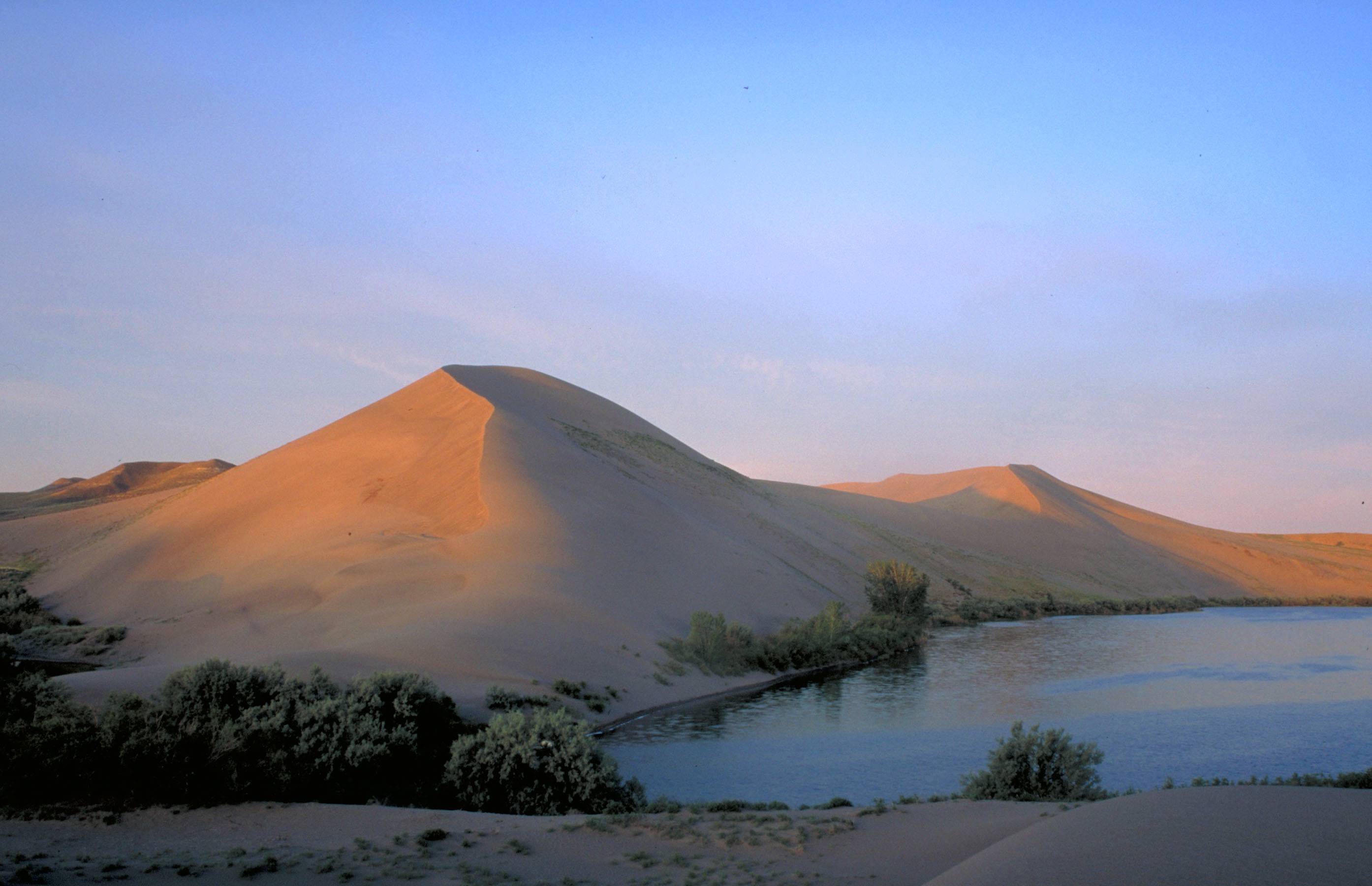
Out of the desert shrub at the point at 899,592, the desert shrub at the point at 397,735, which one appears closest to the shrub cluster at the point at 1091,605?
the desert shrub at the point at 899,592

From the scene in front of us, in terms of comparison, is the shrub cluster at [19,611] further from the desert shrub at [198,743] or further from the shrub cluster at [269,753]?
the desert shrub at [198,743]

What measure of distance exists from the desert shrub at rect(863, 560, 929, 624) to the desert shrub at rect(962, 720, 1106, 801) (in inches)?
937

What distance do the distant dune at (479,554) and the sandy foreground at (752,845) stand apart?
Answer: 23.0 feet

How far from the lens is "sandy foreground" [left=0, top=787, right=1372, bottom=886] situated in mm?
5770

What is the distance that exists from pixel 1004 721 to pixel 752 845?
11.9m

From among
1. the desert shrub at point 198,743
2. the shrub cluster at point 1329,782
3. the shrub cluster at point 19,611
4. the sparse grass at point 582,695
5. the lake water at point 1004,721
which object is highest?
the shrub cluster at point 19,611

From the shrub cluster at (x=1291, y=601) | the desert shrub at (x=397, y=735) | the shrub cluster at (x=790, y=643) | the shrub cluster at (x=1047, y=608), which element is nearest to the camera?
the desert shrub at (x=397, y=735)

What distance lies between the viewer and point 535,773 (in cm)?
1143

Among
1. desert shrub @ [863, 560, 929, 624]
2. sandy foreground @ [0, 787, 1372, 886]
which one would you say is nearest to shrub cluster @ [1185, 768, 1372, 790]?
sandy foreground @ [0, 787, 1372, 886]

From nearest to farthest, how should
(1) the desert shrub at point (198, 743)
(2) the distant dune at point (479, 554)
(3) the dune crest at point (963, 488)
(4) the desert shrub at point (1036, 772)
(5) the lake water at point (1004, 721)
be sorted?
1. (1) the desert shrub at point (198, 743)
2. (4) the desert shrub at point (1036, 772)
3. (5) the lake water at point (1004, 721)
4. (2) the distant dune at point (479, 554)
5. (3) the dune crest at point (963, 488)

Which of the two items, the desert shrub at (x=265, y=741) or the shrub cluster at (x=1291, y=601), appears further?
the shrub cluster at (x=1291, y=601)

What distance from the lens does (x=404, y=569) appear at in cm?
2572

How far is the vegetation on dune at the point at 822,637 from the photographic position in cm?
2386

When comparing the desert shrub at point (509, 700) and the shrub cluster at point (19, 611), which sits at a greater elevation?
the shrub cluster at point (19, 611)
